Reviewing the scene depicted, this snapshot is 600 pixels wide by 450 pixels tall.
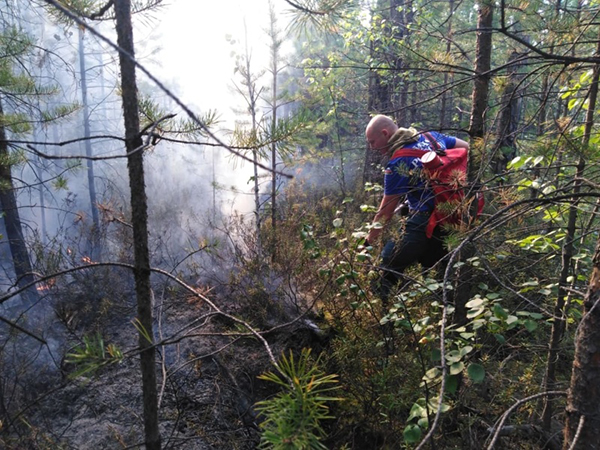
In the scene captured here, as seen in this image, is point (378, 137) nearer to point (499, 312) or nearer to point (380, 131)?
point (380, 131)

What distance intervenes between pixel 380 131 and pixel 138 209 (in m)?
2.38

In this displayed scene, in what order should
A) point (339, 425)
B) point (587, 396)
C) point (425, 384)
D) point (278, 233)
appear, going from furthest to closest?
point (278, 233) < point (339, 425) < point (425, 384) < point (587, 396)

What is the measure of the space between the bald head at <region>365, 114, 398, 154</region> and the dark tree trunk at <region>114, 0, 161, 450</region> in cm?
222

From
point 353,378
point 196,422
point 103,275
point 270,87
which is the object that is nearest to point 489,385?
point 353,378

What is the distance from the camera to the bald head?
3.17m

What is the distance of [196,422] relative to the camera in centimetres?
284

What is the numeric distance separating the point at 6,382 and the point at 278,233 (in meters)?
3.50

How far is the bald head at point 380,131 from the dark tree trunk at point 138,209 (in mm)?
2224

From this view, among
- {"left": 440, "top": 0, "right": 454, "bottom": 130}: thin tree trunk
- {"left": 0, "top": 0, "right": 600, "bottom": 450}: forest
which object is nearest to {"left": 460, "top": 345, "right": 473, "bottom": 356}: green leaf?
{"left": 0, "top": 0, "right": 600, "bottom": 450}: forest

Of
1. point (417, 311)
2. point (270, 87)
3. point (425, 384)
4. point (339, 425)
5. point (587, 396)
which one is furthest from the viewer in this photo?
point (270, 87)

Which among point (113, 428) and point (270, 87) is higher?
point (270, 87)

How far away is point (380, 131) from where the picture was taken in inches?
125

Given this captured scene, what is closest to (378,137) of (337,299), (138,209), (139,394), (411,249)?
(411,249)

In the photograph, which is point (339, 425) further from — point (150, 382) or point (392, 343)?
point (150, 382)
